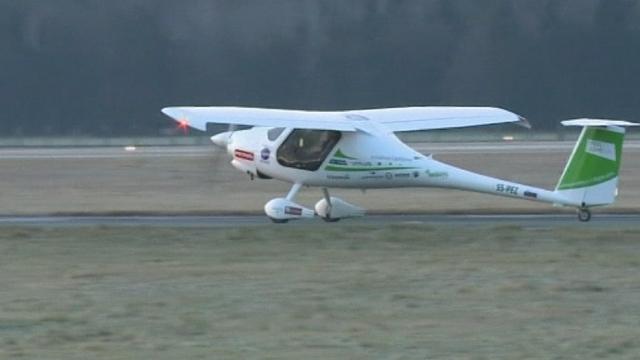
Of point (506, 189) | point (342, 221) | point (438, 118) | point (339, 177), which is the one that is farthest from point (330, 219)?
point (438, 118)

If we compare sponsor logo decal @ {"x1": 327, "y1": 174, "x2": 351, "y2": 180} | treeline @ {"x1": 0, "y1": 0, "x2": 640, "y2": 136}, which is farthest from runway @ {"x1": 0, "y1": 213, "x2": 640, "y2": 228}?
treeline @ {"x1": 0, "y1": 0, "x2": 640, "y2": 136}

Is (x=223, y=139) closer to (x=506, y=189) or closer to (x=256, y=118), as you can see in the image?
(x=256, y=118)

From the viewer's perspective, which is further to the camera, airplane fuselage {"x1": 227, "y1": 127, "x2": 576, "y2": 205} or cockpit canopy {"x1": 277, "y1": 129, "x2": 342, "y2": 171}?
cockpit canopy {"x1": 277, "y1": 129, "x2": 342, "y2": 171}

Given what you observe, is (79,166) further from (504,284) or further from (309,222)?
(504,284)

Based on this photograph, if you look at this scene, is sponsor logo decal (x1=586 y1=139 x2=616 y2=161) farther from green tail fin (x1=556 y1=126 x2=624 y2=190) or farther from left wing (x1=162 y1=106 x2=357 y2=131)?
left wing (x1=162 y1=106 x2=357 y2=131)

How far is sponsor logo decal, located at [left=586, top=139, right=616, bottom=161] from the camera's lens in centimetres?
2178

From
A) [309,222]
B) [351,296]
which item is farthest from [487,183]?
[351,296]

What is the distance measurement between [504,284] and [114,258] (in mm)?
5180

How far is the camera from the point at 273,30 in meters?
87.7

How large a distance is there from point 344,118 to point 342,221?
170 centimetres

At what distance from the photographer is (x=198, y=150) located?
50781 millimetres

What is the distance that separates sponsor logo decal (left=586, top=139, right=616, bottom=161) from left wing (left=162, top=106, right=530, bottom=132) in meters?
2.26

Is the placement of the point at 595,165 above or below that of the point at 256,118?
below

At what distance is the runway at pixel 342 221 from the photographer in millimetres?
22361
